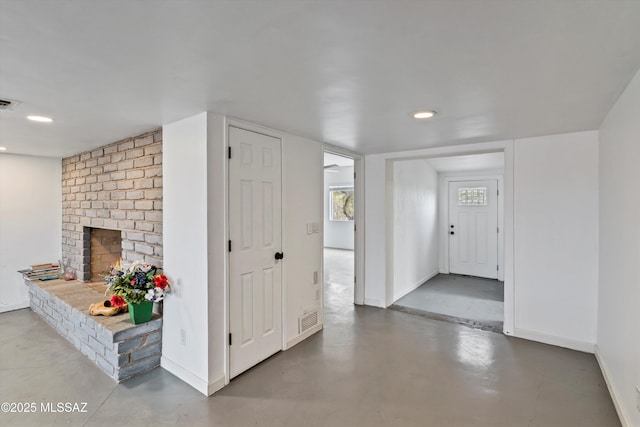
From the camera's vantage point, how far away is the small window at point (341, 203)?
948 cm

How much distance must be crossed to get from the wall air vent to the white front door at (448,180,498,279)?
6.29 meters

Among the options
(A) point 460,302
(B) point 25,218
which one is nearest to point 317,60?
(A) point 460,302

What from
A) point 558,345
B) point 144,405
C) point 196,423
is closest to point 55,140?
point 144,405

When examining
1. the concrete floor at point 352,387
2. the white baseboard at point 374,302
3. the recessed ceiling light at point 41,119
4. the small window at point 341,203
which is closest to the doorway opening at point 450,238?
the white baseboard at point 374,302

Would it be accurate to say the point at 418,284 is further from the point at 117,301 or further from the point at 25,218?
the point at 25,218

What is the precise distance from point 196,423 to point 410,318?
2.65 metres

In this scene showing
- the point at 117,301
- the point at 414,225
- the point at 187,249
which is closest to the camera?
the point at 187,249

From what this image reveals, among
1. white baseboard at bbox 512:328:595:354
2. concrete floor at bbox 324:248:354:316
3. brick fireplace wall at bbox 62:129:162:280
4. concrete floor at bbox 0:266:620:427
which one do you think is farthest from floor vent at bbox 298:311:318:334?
white baseboard at bbox 512:328:595:354

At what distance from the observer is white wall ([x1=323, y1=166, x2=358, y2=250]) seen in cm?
950

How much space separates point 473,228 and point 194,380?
543cm

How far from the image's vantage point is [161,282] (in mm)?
2549

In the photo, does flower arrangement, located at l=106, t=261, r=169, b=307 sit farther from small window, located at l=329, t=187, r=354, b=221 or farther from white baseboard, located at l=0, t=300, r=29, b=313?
small window, located at l=329, t=187, r=354, b=221

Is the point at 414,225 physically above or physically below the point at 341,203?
below

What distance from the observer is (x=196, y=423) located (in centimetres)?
201
